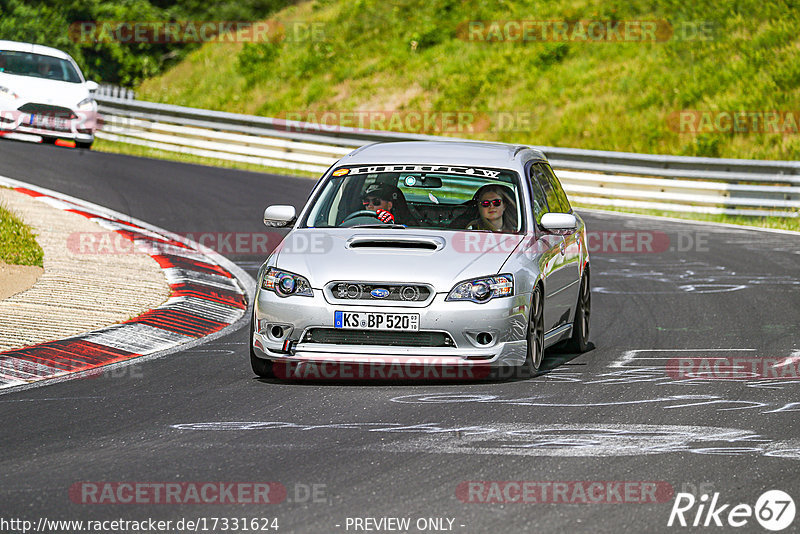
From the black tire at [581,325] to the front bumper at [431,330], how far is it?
1797 millimetres

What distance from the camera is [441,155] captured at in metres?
10.1

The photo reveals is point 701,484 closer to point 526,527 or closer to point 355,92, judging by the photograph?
point 526,527

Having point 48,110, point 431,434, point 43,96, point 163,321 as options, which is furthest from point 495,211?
point 48,110

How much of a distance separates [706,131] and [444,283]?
72.2 feet

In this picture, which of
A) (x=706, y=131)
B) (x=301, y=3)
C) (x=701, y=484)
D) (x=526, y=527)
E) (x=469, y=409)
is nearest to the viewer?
(x=526, y=527)

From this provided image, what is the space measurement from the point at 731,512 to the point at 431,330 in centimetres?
326

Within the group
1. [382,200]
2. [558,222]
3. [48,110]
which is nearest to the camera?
[558,222]

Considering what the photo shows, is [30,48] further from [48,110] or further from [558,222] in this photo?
[558,222]

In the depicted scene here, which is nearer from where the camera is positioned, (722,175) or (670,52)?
(722,175)

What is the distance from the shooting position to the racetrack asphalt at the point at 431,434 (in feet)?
18.5

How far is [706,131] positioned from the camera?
96.1 ft

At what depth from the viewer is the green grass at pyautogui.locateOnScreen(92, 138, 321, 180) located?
27117 millimetres

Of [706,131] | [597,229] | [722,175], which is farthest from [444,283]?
[706,131]

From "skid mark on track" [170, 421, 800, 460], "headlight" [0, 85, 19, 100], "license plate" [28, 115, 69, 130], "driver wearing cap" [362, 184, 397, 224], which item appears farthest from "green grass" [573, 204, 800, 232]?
"skid mark on track" [170, 421, 800, 460]
